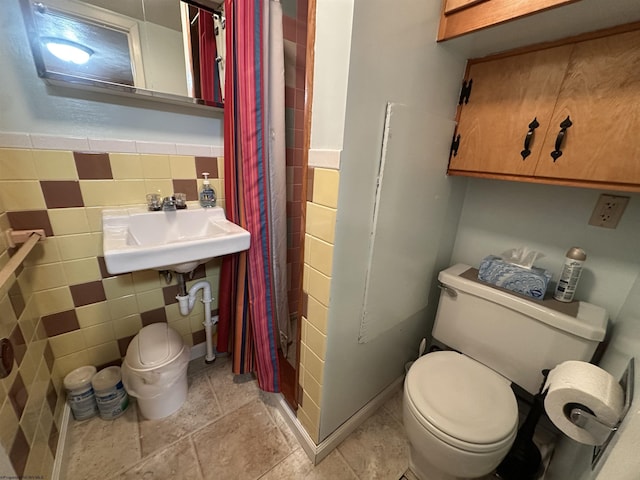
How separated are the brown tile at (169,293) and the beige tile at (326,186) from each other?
1.03 meters

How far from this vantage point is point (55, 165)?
971mm

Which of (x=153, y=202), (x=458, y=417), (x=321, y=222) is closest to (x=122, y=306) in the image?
(x=153, y=202)

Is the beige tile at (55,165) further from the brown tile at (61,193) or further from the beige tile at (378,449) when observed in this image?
the beige tile at (378,449)

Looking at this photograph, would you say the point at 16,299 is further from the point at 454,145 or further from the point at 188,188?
the point at 454,145

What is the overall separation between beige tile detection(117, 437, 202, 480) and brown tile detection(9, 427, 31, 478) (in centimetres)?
42

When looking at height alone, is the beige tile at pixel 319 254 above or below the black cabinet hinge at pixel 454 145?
below

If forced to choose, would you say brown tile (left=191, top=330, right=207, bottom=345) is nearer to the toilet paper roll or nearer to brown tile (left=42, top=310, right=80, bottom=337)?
brown tile (left=42, top=310, right=80, bottom=337)

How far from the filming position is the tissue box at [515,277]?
1016 millimetres

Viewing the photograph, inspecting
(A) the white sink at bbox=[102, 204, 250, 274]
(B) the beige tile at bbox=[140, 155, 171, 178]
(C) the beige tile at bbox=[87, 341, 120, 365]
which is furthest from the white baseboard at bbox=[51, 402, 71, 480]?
(B) the beige tile at bbox=[140, 155, 171, 178]

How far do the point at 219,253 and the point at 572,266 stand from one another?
54.8 inches

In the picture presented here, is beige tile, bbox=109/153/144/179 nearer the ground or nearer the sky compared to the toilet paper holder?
nearer the sky

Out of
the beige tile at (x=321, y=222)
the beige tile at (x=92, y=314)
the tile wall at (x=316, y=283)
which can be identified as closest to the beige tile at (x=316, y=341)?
the tile wall at (x=316, y=283)

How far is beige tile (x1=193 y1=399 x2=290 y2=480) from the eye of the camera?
104 centimetres

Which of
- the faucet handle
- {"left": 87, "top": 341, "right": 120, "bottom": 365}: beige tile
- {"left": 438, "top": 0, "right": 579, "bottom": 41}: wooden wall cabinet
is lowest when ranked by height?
{"left": 87, "top": 341, "right": 120, "bottom": 365}: beige tile
